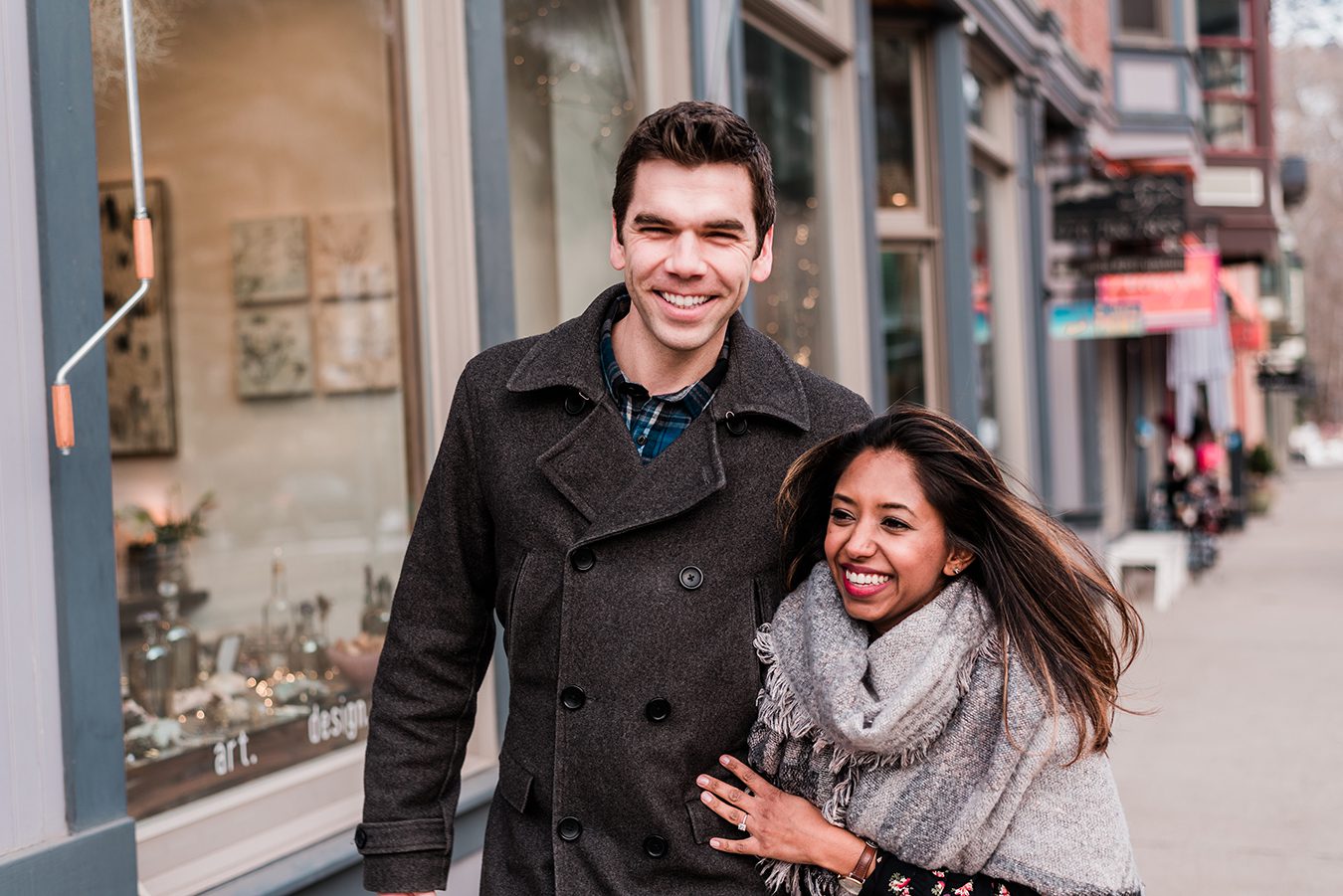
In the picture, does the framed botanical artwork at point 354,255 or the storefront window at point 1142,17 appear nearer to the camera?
the framed botanical artwork at point 354,255

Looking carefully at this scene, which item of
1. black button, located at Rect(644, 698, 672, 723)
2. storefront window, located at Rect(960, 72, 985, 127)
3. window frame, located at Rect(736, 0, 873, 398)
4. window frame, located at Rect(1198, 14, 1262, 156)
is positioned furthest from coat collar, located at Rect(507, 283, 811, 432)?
window frame, located at Rect(1198, 14, 1262, 156)

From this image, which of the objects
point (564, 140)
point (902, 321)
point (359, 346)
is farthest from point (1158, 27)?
point (359, 346)

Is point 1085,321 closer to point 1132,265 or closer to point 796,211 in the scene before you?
point 1132,265

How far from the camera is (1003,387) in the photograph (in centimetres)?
1023

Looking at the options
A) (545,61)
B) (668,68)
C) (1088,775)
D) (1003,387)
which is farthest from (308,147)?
(1003,387)

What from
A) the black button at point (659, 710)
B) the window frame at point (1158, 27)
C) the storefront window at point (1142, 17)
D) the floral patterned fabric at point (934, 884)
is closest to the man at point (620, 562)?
the black button at point (659, 710)

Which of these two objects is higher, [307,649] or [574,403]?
[574,403]

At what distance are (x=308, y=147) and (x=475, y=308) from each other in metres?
1.84

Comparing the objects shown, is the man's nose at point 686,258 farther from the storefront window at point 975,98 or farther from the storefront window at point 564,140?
the storefront window at point 975,98

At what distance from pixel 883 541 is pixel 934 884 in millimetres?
497

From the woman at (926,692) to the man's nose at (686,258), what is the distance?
351mm

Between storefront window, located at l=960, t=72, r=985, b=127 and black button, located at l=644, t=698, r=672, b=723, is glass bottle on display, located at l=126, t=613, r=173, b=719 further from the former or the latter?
storefront window, located at l=960, t=72, r=985, b=127

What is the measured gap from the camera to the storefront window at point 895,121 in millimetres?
8211

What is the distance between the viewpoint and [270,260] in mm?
5773
